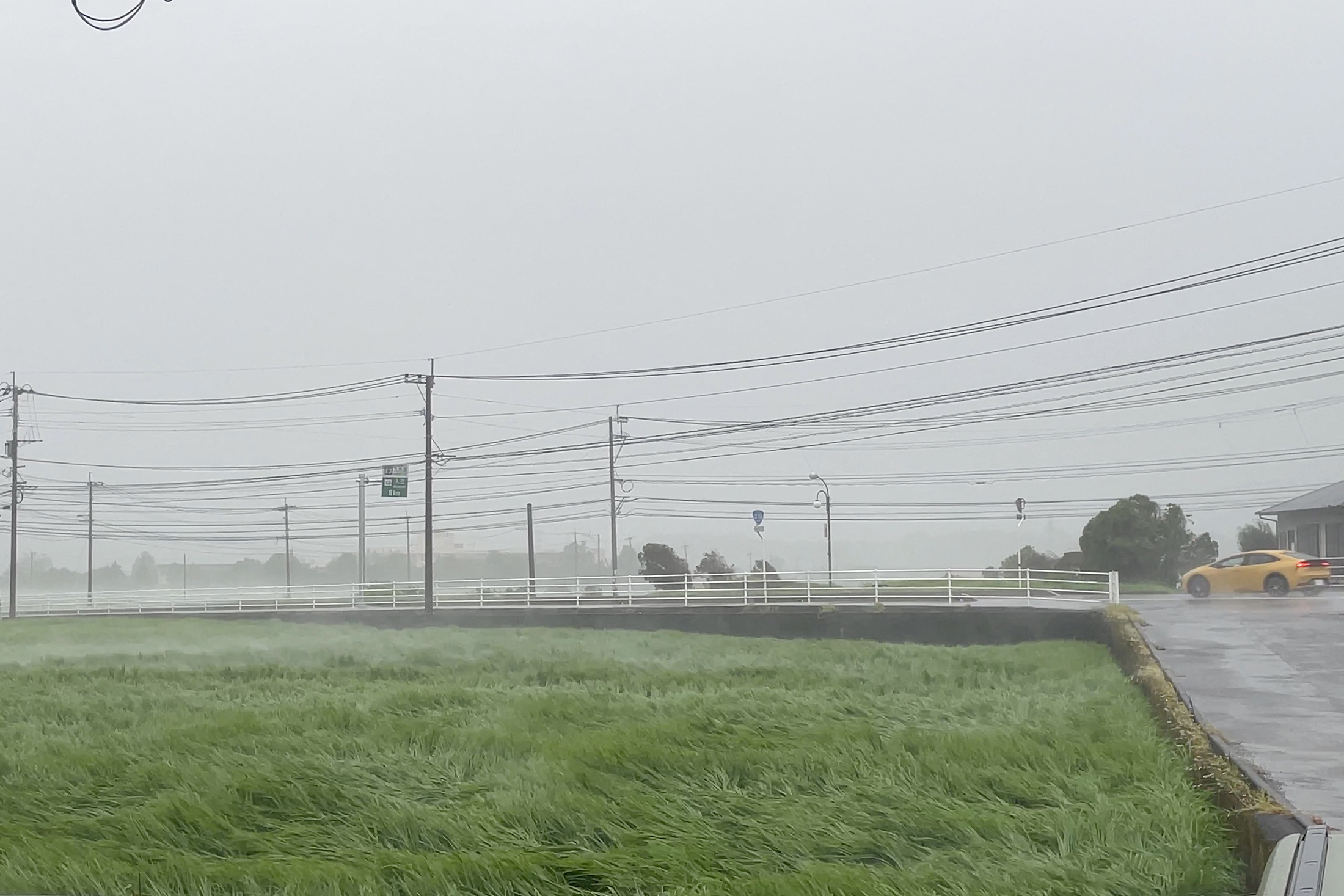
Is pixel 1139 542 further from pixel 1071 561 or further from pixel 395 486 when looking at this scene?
pixel 395 486

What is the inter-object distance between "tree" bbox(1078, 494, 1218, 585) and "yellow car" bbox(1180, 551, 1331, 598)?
9.03 meters

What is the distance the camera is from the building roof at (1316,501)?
99.9 feet

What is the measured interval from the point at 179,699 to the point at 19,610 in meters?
28.9

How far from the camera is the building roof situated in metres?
30.5

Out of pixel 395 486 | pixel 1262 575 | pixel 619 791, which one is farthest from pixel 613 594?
pixel 619 791

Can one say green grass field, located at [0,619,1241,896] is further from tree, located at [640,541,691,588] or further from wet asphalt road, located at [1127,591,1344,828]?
tree, located at [640,541,691,588]

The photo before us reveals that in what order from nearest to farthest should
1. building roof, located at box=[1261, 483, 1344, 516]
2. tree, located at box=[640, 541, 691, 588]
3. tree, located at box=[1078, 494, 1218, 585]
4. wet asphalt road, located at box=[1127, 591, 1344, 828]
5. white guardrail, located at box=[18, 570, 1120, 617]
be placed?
wet asphalt road, located at box=[1127, 591, 1344, 828]
white guardrail, located at box=[18, 570, 1120, 617]
building roof, located at box=[1261, 483, 1344, 516]
tree, located at box=[1078, 494, 1218, 585]
tree, located at box=[640, 541, 691, 588]

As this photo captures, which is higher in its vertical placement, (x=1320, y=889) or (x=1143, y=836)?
(x=1320, y=889)

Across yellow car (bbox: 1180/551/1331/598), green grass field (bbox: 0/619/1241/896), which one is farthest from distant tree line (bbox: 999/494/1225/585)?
green grass field (bbox: 0/619/1241/896)

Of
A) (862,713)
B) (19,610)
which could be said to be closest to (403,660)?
(862,713)

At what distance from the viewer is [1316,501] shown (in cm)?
3200

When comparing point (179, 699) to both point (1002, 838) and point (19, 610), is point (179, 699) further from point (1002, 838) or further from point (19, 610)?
point (19, 610)

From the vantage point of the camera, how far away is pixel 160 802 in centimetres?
620

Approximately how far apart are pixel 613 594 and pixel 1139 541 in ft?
48.2
